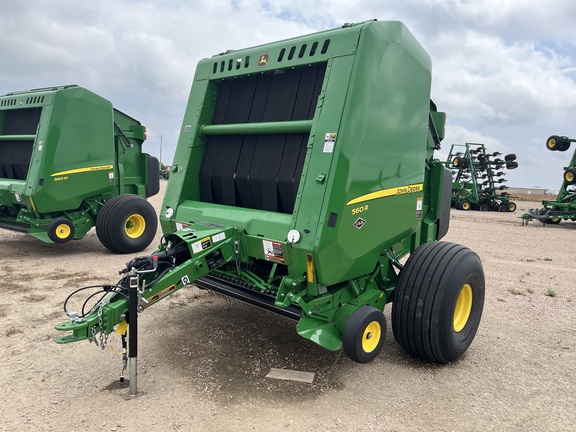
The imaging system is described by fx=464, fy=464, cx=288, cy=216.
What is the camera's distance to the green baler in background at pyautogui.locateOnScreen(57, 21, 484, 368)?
10.5ft

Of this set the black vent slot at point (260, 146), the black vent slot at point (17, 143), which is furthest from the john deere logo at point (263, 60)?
the black vent slot at point (17, 143)

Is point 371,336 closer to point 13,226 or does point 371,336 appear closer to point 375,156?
point 375,156

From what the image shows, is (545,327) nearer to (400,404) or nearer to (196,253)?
(400,404)

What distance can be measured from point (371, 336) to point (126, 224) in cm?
584

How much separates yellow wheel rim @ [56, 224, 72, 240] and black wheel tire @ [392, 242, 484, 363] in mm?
5910

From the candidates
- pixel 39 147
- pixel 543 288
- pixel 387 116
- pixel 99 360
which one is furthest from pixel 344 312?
pixel 39 147

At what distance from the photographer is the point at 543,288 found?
6441mm

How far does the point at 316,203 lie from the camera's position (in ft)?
10.5

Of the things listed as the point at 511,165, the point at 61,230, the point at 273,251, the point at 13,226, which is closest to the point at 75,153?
the point at 61,230

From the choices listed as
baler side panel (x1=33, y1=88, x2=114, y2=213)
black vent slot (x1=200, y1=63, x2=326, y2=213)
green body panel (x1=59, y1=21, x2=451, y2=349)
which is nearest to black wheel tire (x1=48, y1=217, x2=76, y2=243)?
baler side panel (x1=33, y1=88, x2=114, y2=213)

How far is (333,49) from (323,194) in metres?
1.10

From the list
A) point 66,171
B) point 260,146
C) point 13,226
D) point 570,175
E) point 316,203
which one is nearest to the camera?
point 316,203

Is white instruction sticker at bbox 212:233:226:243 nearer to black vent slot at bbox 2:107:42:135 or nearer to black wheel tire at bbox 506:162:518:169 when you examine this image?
black vent slot at bbox 2:107:42:135

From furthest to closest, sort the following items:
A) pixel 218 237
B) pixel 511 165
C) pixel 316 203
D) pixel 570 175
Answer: pixel 511 165
pixel 570 175
pixel 218 237
pixel 316 203
